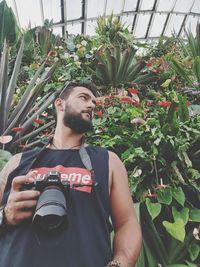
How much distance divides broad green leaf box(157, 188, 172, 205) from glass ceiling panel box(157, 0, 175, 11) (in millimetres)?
11544

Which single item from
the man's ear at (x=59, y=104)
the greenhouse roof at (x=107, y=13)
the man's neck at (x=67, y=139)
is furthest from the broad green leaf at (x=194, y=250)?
the greenhouse roof at (x=107, y=13)

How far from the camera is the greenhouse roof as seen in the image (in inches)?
426

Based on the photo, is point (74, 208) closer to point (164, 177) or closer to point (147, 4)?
point (164, 177)

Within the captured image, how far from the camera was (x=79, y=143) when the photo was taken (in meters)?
1.73

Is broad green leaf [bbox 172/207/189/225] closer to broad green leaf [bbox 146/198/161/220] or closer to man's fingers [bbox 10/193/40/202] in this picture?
broad green leaf [bbox 146/198/161/220]

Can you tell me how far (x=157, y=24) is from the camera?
13.5 meters

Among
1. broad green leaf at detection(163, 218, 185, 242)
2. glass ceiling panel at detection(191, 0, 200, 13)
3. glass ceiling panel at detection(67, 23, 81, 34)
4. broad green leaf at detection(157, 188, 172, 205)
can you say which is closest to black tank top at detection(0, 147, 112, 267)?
broad green leaf at detection(163, 218, 185, 242)

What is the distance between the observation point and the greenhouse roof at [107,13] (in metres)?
10.8

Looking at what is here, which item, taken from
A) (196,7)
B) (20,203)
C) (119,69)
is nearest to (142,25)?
(196,7)

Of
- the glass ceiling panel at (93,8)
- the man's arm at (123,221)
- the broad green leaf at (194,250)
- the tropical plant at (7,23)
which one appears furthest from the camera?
the glass ceiling panel at (93,8)

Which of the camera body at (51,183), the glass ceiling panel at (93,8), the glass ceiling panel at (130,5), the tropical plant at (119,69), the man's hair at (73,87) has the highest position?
the glass ceiling panel at (130,5)

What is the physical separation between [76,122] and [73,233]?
0.56 m

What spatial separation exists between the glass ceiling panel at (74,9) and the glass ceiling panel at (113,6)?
2.74 ft

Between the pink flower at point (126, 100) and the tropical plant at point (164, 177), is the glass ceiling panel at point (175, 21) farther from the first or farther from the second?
the tropical plant at point (164, 177)
